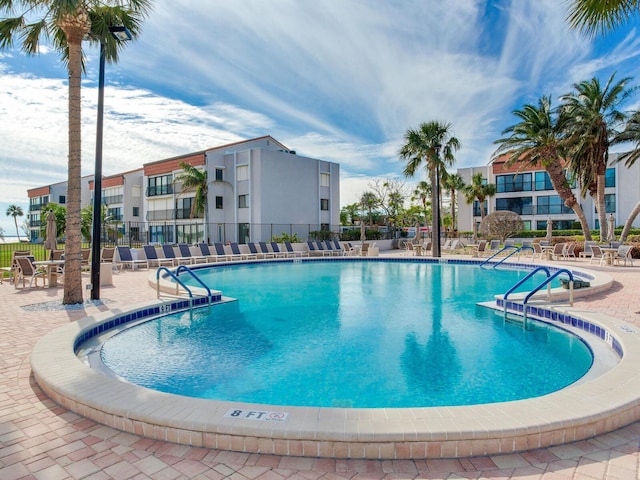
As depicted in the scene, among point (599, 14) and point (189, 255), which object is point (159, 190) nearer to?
point (189, 255)

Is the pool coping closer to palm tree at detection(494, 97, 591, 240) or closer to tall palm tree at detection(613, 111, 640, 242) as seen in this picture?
tall palm tree at detection(613, 111, 640, 242)

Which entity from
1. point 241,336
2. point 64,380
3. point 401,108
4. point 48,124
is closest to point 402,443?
point 64,380

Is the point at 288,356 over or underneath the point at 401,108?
underneath

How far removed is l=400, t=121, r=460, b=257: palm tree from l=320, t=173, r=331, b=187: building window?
12.0m

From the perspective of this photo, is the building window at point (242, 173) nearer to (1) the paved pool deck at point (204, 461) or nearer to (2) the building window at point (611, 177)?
(1) the paved pool deck at point (204, 461)

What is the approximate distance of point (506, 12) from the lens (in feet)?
46.8

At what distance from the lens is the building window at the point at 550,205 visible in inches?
1537

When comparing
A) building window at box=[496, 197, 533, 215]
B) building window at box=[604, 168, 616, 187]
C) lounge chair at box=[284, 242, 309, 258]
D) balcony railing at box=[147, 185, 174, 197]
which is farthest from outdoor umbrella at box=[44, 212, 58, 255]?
building window at box=[604, 168, 616, 187]

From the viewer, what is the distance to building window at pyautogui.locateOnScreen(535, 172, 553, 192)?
3994 centimetres

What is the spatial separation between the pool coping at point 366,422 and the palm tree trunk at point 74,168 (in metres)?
5.55

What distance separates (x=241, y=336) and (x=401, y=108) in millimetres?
19991

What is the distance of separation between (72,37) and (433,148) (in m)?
18.3

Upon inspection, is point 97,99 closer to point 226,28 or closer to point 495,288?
point 226,28

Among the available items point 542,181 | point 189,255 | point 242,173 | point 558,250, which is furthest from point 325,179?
point 542,181
